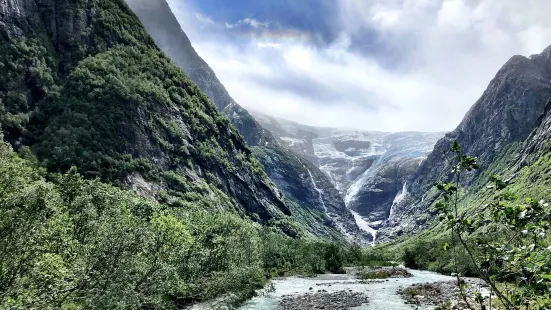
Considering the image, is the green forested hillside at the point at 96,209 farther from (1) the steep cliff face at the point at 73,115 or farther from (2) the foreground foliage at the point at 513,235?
(2) the foreground foliage at the point at 513,235

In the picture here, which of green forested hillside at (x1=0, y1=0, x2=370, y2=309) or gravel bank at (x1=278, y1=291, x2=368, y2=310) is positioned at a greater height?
green forested hillside at (x1=0, y1=0, x2=370, y2=309)

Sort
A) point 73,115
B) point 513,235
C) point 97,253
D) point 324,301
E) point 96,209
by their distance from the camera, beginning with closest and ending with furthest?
point 513,235
point 97,253
point 96,209
point 324,301
point 73,115

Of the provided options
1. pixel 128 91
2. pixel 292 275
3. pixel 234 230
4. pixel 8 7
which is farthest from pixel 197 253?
pixel 8 7

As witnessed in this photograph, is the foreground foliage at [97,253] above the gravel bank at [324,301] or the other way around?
above

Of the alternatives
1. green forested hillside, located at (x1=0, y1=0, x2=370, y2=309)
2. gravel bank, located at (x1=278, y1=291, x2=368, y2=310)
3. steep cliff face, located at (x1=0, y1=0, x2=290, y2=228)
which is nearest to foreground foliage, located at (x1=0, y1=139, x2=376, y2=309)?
green forested hillside, located at (x1=0, y1=0, x2=370, y2=309)

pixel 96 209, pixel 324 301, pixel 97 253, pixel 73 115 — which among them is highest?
pixel 73 115

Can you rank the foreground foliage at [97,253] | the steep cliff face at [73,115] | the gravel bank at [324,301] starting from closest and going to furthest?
the foreground foliage at [97,253]
the gravel bank at [324,301]
the steep cliff face at [73,115]

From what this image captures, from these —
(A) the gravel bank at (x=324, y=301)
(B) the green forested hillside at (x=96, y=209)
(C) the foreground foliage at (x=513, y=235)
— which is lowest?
(A) the gravel bank at (x=324, y=301)

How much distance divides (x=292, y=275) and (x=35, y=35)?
16200 centimetres

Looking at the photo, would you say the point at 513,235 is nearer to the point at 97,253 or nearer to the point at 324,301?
the point at 97,253

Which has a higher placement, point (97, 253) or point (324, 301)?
point (97, 253)

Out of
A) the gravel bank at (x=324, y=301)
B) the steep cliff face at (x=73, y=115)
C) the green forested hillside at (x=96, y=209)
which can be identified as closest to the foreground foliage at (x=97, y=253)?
the green forested hillside at (x=96, y=209)

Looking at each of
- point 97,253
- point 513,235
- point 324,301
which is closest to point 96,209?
point 97,253

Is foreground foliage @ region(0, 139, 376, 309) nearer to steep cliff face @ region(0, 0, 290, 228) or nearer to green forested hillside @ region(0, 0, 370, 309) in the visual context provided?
green forested hillside @ region(0, 0, 370, 309)
